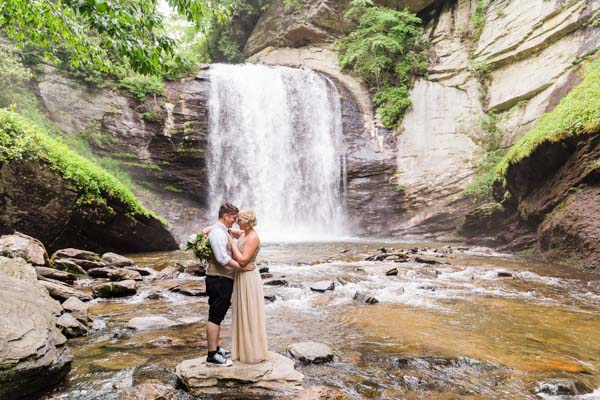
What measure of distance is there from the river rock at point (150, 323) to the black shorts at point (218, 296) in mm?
1706

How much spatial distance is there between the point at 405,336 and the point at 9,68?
1851 centimetres

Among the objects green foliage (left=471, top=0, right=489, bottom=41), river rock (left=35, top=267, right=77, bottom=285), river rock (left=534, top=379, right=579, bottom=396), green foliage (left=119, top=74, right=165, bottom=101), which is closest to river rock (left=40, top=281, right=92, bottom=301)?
river rock (left=35, top=267, right=77, bottom=285)

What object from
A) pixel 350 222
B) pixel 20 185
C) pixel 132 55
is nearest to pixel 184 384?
pixel 132 55

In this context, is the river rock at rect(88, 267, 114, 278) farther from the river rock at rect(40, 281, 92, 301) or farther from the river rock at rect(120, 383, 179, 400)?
the river rock at rect(120, 383, 179, 400)

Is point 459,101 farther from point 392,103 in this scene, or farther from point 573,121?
point 573,121

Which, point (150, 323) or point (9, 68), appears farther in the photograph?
point (9, 68)

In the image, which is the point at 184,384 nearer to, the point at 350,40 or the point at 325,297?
the point at 325,297

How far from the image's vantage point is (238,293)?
3645mm

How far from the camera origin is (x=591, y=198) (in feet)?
31.5

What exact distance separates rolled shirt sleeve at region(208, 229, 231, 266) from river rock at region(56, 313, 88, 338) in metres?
2.30

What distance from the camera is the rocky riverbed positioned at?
337 cm

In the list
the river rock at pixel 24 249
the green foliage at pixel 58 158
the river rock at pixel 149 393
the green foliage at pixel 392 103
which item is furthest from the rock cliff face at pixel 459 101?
the river rock at pixel 149 393

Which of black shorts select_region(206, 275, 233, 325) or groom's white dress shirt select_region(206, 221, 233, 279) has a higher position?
groom's white dress shirt select_region(206, 221, 233, 279)

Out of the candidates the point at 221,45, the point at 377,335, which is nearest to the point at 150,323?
the point at 377,335
